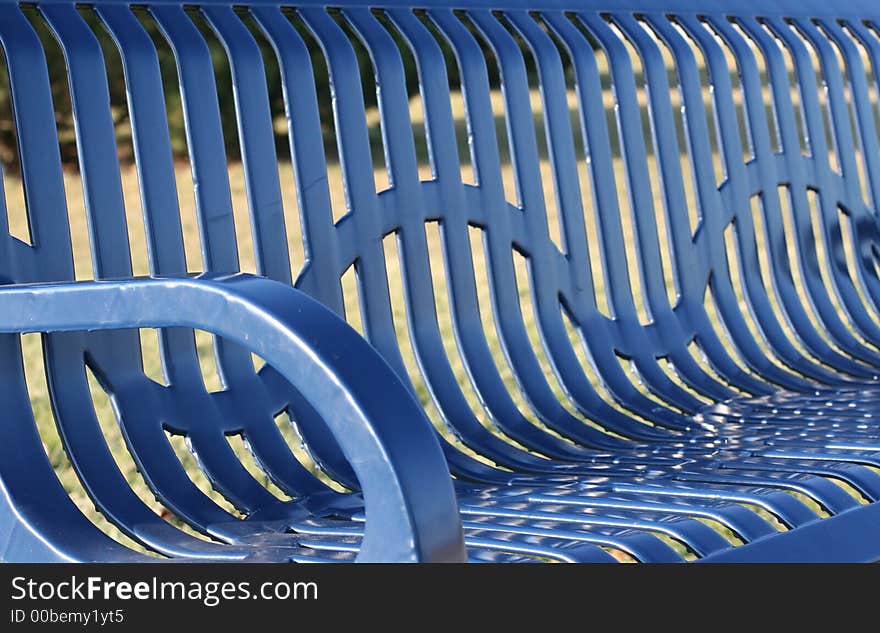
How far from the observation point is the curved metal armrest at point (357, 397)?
1034 mm

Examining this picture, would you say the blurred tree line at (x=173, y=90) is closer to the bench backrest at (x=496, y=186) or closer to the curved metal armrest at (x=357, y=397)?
the bench backrest at (x=496, y=186)

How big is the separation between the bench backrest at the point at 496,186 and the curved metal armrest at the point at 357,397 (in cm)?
51

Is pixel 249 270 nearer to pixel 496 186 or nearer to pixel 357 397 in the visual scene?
pixel 496 186

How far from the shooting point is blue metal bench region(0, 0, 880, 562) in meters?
1.21

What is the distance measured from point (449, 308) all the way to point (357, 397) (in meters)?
0.94

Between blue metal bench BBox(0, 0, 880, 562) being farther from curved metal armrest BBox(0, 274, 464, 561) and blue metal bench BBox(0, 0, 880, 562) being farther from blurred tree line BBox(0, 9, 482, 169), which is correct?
blurred tree line BBox(0, 9, 482, 169)

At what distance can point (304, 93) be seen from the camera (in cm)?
185

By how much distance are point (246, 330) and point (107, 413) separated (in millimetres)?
2868

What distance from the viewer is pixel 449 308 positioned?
1.97 metres

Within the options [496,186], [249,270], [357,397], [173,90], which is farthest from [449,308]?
[173,90]

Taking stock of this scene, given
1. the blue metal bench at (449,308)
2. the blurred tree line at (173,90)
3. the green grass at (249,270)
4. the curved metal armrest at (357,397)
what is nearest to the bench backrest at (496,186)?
the blue metal bench at (449,308)

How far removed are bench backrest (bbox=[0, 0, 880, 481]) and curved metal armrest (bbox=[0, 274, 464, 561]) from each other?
19.9 inches

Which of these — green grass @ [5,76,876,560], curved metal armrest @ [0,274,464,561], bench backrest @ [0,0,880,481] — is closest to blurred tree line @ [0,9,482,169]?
green grass @ [5,76,876,560]
